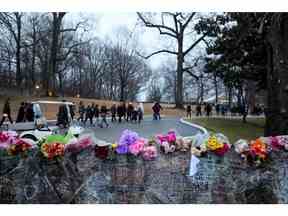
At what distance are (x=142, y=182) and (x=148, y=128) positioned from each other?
1.14 metres

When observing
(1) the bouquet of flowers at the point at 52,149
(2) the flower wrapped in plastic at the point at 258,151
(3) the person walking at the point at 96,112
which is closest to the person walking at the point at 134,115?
(3) the person walking at the point at 96,112

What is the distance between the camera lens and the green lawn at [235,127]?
486 centimetres

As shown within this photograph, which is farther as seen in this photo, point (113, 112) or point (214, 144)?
point (113, 112)

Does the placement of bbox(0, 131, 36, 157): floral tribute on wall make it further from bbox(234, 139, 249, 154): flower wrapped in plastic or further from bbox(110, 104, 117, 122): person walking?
bbox(234, 139, 249, 154): flower wrapped in plastic

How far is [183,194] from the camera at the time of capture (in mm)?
3814

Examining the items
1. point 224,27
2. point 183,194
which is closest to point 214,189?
point 183,194

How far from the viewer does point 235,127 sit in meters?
5.13

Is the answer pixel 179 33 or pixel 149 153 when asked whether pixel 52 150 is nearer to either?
pixel 149 153

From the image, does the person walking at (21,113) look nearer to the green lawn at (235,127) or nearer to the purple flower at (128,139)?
the purple flower at (128,139)

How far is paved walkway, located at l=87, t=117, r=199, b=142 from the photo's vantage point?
182 inches

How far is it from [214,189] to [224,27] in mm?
2879

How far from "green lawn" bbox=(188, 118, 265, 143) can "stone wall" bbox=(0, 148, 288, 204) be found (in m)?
0.98

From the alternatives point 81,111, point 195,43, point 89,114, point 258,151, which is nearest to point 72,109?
point 81,111

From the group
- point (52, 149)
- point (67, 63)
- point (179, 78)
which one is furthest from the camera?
point (179, 78)
